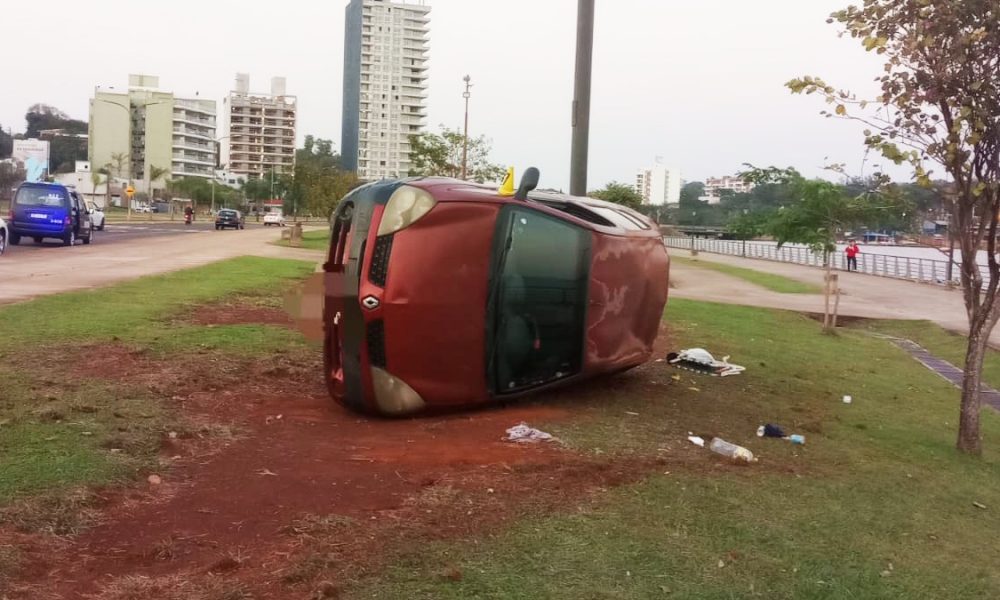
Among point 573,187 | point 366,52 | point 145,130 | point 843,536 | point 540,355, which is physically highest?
point 366,52

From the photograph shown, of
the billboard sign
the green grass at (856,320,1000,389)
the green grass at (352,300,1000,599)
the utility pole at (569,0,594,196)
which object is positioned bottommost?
the green grass at (856,320,1000,389)

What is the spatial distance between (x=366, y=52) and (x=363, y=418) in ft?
366

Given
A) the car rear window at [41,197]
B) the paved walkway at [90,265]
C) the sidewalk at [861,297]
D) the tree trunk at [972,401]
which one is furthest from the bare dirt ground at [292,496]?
the car rear window at [41,197]

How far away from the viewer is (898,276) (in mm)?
40094

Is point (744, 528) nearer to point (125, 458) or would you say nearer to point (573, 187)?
point (125, 458)

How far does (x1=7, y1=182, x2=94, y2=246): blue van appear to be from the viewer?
24.5 m

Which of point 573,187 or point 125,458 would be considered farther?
point 573,187

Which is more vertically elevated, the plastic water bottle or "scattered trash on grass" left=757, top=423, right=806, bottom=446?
the plastic water bottle

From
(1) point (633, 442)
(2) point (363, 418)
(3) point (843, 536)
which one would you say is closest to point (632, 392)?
(1) point (633, 442)

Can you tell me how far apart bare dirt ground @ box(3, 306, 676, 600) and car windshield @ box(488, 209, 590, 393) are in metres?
0.38

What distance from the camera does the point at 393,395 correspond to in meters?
6.05

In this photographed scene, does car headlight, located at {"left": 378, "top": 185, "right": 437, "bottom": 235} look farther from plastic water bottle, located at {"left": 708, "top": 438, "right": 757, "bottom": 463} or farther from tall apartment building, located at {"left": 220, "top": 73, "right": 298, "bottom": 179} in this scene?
tall apartment building, located at {"left": 220, "top": 73, "right": 298, "bottom": 179}

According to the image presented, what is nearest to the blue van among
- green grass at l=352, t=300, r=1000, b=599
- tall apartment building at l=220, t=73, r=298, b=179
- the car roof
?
the car roof

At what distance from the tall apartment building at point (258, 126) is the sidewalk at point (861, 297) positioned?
122m
